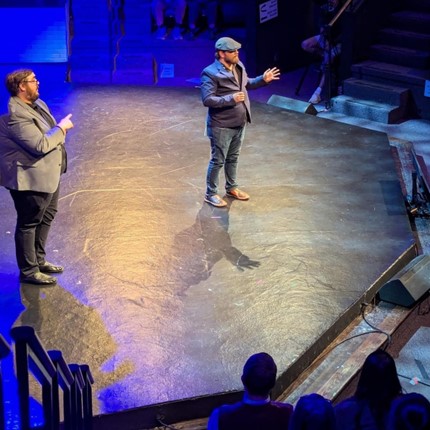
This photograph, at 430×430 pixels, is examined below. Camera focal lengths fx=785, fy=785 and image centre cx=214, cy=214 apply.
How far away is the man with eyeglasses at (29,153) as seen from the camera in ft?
16.8

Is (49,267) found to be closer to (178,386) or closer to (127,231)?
(127,231)

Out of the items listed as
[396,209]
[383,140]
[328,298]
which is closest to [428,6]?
[383,140]

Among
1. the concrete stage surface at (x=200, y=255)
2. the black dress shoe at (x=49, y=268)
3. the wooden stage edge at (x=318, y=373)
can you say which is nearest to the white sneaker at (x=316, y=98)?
the concrete stage surface at (x=200, y=255)

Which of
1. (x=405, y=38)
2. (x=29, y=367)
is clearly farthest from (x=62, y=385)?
(x=405, y=38)

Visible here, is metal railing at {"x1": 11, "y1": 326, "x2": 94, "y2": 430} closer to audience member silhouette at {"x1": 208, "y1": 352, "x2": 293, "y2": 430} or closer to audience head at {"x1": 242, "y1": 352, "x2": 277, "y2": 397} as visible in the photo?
audience member silhouette at {"x1": 208, "y1": 352, "x2": 293, "y2": 430}

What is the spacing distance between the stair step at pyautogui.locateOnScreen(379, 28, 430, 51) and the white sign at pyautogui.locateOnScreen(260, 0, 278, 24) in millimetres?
1793

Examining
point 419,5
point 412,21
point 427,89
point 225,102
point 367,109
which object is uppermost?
point 225,102

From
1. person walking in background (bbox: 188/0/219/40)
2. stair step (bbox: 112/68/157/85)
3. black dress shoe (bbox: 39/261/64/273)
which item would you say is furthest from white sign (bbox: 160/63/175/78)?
black dress shoe (bbox: 39/261/64/273)

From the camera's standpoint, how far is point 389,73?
10414mm

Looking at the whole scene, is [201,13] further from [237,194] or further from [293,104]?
[237,194]

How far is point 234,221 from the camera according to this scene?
6816 millimetres

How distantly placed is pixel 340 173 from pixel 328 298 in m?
2.54

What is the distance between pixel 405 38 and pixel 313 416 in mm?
8944

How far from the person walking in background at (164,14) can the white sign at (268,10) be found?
122cm
